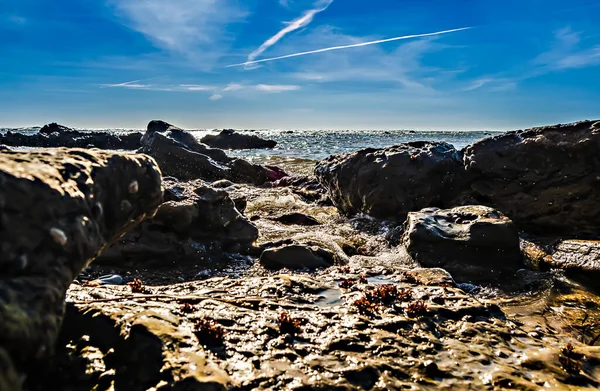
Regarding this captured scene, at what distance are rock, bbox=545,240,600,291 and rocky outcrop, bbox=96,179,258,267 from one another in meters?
7.84

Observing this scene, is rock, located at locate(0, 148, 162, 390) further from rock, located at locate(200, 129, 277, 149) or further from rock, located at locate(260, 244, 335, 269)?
rock, located at locate(200, 129, 277, 149)

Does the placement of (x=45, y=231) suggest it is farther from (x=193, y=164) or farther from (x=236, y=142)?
(x=236, y=142)

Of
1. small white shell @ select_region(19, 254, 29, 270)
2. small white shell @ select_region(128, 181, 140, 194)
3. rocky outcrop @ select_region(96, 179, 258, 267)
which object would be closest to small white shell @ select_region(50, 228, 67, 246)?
small white shell @ select_region(19, 254, 29, 270)

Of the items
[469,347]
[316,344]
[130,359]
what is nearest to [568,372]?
[469,347]

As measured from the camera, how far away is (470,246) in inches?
393

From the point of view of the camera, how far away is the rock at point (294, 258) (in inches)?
358

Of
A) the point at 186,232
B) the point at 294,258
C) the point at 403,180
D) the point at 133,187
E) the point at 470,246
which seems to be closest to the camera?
the point at 133,187

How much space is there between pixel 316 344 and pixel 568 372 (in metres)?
2.81

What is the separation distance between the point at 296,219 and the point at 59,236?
1185 centimetres

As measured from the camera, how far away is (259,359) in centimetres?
392

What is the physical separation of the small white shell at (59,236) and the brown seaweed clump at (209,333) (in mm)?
1528

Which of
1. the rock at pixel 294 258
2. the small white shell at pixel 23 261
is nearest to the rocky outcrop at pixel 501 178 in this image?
the rock at pixel 294 258

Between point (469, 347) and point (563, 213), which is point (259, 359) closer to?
point (469, 347)

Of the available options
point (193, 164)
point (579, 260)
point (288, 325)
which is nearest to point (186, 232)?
point (288, 325)
